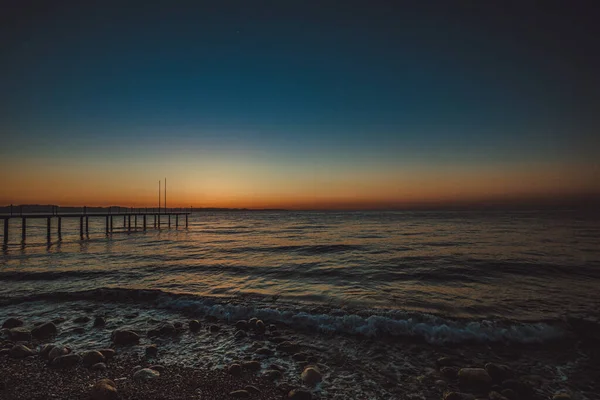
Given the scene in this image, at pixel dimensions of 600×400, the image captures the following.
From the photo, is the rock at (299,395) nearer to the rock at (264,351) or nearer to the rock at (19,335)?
the rock at (264,351)

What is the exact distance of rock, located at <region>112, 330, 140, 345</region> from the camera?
6.71 meters

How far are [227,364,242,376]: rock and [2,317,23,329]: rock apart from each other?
6.83m

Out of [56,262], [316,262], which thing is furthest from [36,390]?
[56,262]

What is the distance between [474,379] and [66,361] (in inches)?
296

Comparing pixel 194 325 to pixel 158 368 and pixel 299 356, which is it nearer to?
pixel 158 368

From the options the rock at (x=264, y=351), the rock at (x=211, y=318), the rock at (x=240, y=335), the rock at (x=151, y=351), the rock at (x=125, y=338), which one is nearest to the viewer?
the rock at (x=151, y=351)

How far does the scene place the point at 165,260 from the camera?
66.1 ft

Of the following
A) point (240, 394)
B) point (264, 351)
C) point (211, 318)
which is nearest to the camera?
point (240, 394)

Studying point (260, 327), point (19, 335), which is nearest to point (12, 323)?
point (19, 335)

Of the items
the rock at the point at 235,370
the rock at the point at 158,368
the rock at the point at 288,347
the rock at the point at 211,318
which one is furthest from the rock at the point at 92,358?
the rock at the point at 288,347

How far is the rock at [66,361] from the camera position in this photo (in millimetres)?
5565

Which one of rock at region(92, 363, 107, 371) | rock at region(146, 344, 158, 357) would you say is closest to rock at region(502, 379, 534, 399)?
rock at region(146, 344, 158, 357)

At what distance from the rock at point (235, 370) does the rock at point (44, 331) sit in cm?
517

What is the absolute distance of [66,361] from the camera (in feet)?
18.4
